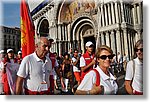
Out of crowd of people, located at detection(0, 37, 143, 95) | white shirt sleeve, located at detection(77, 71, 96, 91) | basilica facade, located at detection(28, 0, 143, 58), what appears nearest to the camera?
white shirt sleeve, located at detection(77, 71, 96, 91)

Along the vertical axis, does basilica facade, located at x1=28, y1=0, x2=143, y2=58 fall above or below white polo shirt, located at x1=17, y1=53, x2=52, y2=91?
above

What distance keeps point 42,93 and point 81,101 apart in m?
0.42

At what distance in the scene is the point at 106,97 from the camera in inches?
115

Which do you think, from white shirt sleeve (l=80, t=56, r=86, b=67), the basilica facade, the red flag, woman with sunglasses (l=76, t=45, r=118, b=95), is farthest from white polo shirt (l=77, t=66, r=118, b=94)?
the red flag

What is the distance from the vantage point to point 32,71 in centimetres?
296

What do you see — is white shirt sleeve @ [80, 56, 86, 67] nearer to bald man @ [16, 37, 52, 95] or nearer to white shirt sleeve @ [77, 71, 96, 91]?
white shirt sleeve @ [77, 71, 96, 91]

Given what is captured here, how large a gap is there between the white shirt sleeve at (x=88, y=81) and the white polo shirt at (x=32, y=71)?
0.37 m

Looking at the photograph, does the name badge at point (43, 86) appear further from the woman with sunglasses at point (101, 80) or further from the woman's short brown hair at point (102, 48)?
the woman's short brown hair at point (102, 48)

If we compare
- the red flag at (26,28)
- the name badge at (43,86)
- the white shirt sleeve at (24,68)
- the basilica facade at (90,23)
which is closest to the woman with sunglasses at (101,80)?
the basilica facade at (90,23)

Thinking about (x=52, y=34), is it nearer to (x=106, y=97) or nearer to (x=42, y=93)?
(x=42, y=93)

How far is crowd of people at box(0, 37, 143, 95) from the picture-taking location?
289cm

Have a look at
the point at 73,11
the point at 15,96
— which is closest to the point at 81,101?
the point at 15,96

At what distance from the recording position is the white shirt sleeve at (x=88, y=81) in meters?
2.77

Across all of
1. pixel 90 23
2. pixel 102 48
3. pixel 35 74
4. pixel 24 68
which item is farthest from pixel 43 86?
pixel 90 23
